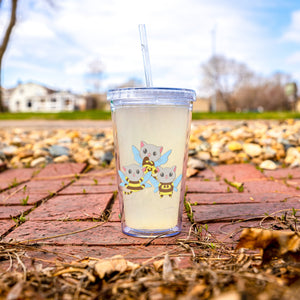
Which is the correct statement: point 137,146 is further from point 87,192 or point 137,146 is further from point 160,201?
point 87,192

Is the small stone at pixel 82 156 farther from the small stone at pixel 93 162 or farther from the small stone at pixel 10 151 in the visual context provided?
the small stone at pixel 10 151

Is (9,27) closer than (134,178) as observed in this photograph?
No

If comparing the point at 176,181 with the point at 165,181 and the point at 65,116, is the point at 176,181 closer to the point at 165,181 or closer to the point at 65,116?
the point at 165,181

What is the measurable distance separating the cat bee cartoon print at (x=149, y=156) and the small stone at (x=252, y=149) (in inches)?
84.8

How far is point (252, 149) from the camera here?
3238 millimetres

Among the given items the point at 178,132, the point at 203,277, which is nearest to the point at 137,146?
the point at 178,132

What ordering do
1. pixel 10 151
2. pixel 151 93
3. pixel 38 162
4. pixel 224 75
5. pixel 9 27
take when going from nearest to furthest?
pixel 151 93, pixel 38 162, pixel 10 151, pixel 9 27, pixel 224 75

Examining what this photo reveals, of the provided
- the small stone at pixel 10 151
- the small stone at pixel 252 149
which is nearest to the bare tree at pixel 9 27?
the small stone at pixel 10 151

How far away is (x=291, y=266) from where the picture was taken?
99 centimetres

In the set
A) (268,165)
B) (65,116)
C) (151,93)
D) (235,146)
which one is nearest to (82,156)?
(235,146)

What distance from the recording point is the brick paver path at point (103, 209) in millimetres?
1251

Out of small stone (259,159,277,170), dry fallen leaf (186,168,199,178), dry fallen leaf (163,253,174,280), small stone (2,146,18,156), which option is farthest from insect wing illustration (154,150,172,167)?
small stone (2,146,18,156)

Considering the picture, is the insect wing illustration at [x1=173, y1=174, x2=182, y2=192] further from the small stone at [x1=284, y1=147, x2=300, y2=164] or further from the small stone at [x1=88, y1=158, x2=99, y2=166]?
the small stone at [x1=284, y1=147, x2=300, y2=164]

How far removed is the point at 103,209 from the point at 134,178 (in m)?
0.55
